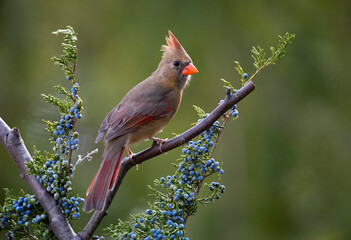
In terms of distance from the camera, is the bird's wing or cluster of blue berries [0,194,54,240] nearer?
cluster of blue berries [0,194,54,240]

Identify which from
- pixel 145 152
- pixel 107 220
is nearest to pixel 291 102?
pixel 107 220

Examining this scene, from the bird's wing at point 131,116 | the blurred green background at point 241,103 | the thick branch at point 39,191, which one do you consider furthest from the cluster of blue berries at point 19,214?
the blurred green background at point 241,103

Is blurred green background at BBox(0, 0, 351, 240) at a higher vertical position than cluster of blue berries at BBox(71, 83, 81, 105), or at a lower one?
higher

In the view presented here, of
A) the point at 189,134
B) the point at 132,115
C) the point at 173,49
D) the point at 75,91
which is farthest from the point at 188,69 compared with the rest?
the point at 75,91

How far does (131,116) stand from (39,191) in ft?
4.75

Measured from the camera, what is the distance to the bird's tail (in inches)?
89.7

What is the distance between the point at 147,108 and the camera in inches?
140

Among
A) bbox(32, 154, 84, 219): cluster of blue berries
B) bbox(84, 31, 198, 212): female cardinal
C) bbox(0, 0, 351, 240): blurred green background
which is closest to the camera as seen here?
bbox(32, 154, 84, 219): cluster of blue berries

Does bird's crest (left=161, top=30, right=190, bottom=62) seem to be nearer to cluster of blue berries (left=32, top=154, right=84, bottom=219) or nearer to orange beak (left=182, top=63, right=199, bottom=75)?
orange beak (left=182, top=63, right=199, bottom=75)

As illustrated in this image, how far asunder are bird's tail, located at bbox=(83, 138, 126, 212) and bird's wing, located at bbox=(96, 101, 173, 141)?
8 centimetres

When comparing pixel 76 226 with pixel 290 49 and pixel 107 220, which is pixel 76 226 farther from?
pixel 290 49

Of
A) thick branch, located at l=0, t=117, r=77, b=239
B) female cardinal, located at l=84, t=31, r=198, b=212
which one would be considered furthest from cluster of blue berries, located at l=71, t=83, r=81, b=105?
female cardinal, located at l=84, t=31, r=198, b=212

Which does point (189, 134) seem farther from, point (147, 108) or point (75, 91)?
point (147, 108)

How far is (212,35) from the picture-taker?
4.58 m
